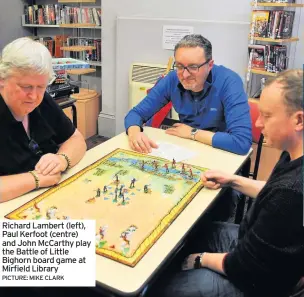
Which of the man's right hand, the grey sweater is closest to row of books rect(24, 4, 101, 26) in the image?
the man's right hand

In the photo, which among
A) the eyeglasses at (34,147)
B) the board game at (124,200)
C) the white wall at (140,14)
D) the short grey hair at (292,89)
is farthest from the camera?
the white wall at (140,14)

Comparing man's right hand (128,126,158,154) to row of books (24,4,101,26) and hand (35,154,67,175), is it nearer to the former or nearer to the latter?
hand (35,154,67,175)

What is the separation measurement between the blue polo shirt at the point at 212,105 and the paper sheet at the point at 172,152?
0.17 meters

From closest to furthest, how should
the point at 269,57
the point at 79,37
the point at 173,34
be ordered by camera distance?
the point at 269,57 < the point at 173,34 < the point at 79,37

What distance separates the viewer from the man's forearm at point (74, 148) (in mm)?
1579

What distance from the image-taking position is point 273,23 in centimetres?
284

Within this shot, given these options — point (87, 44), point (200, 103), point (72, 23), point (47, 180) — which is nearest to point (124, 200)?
point (47, 180)

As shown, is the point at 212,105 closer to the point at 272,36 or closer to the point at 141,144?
the point at 141,144

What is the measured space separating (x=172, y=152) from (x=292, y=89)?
856mm

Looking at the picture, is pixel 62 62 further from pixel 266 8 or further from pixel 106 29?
pixel 266 8

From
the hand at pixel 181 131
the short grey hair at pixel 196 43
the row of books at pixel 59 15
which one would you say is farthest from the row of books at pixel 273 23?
the row of books at pixel 59 15

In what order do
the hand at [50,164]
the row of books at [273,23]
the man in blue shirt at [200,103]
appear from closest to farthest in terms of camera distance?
the hand at [50,164] < the man in blue shirt at [200,103] < the row of books at [273,23]

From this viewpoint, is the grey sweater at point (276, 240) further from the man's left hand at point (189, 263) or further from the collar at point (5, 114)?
the collar at point (5, 114)

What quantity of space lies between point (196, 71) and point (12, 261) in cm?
137
